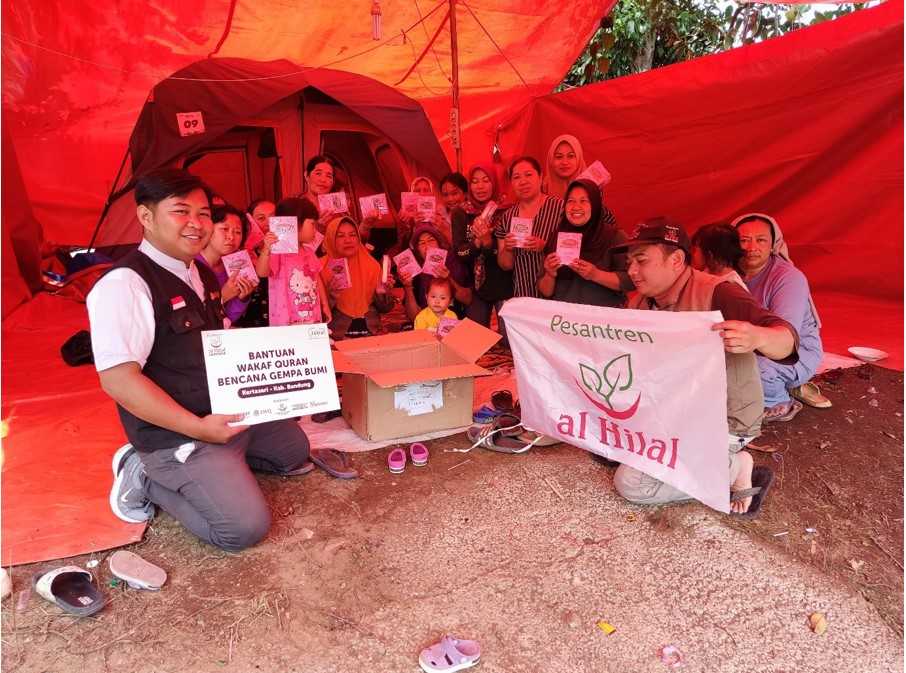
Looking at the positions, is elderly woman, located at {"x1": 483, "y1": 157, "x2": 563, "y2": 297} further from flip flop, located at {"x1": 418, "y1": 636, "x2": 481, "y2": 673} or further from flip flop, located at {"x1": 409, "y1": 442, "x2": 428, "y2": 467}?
flip flop, located at {"x1": 418, "y1": 636, "x2": 481, "y2": 673}

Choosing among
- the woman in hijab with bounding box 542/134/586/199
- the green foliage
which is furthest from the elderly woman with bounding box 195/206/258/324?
the green foliage

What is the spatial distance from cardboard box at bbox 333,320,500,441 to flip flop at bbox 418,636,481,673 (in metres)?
1.25

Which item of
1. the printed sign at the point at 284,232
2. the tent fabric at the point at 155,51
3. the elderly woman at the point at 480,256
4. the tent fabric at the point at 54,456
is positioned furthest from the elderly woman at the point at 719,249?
the tent fabric at the point at 155,51

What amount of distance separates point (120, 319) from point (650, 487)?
207 centimetres

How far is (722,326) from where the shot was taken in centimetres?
202

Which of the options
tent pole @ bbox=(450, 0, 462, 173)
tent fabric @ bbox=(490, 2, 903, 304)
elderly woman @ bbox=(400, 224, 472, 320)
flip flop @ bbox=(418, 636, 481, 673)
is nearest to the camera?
flip flop @ bbox=(418, 636, 481, 673)

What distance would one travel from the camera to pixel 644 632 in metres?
1.79

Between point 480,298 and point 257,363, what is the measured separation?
253 centimetres

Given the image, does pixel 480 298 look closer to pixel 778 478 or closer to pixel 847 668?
pixel 778 478

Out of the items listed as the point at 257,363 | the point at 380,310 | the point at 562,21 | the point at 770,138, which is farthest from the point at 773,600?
the point at 562,21

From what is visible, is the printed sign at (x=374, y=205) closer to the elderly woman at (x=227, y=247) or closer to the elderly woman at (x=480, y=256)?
the elderly woman at (x=480, y=256)

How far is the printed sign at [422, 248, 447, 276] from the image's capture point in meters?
4.21

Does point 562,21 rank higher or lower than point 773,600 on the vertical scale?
higher

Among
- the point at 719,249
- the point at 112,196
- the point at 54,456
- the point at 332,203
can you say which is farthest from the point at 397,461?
the point at 112,196
